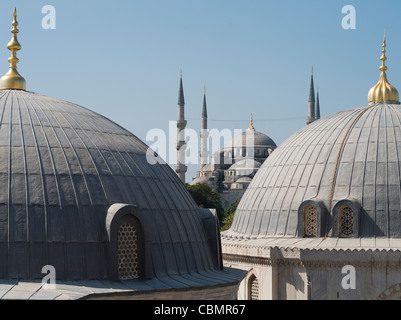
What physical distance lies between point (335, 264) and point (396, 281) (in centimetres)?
174

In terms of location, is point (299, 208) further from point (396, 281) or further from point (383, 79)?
point (383, 79)

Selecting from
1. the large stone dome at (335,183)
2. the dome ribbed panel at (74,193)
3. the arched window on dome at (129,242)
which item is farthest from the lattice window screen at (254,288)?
the arched window on dome at (129,242)

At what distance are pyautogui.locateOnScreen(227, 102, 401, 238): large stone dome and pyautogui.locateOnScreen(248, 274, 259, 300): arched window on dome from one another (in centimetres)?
155

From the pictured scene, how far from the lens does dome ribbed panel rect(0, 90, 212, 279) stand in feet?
47.8

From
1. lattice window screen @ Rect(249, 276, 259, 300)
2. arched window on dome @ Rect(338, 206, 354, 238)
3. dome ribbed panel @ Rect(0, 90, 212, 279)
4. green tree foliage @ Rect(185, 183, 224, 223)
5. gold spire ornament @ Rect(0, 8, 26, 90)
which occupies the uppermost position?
gold spire ornament @ Rect(0, 8, 26, 90)

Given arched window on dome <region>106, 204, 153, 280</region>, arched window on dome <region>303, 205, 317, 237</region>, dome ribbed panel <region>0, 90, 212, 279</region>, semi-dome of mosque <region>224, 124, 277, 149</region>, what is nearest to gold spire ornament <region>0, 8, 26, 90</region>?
dome ribbed panel <region>0, 90, 212, 279</region>

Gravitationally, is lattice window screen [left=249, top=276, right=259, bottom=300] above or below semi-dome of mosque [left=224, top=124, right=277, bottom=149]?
below

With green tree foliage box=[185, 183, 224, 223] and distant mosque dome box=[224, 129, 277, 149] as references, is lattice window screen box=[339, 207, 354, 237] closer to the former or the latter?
green tree foliage box=[185, 183, 224, 223]

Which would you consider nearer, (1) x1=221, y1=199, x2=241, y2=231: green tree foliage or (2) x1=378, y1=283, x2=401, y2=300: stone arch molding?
(2) x1=378, y1=283, x2=401, y2=300: stone arch molding

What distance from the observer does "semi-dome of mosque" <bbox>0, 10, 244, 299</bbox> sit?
1452 cm

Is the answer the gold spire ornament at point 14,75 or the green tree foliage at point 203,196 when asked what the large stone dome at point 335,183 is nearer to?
the gold spire ornament at point 14,75

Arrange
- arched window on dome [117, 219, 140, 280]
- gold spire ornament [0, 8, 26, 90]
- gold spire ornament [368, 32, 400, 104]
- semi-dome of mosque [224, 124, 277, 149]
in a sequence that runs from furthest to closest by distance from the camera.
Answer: semi-dome of mosque [224, 124, 277, 149]
gold spire ornament [368, 32, 400, 104]
gold spire ornament [0, 8, 26, 90]
arched window on dome [117, 219, 140, 280]

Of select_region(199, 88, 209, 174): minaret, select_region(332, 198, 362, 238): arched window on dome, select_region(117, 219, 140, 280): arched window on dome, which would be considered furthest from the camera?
select_region(199, 88, 209, 174): minaret

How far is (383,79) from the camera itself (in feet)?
101
